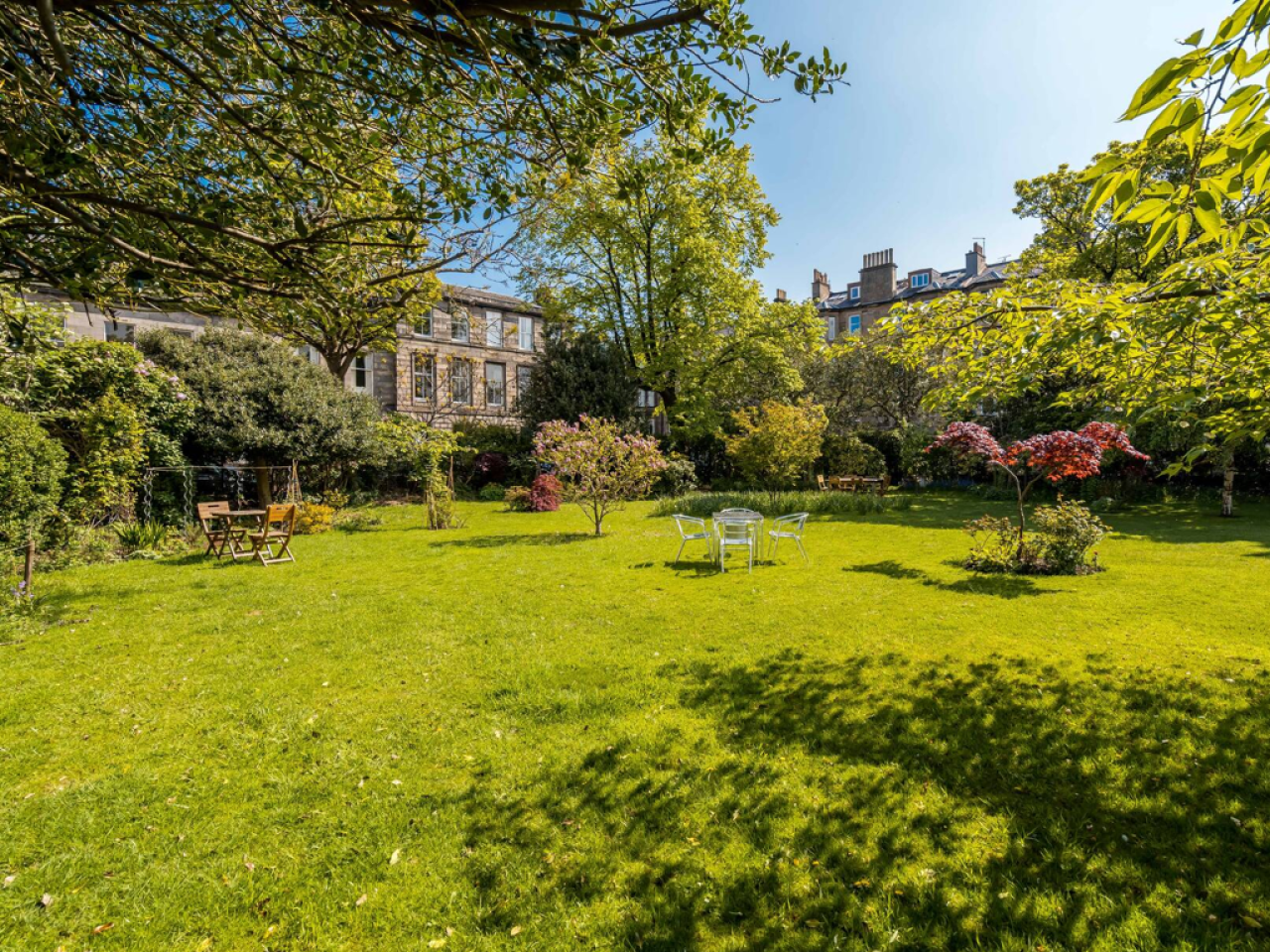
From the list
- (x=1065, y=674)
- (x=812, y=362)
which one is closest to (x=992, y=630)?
(x=1065, y=674)

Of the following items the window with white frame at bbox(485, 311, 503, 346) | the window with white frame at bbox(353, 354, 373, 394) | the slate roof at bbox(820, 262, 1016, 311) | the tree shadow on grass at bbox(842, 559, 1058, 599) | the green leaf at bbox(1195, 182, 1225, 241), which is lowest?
the tree shadow on grass at bbox(842, 559, 1058, 599)

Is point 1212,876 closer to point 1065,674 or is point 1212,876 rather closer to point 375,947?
point 1065,674

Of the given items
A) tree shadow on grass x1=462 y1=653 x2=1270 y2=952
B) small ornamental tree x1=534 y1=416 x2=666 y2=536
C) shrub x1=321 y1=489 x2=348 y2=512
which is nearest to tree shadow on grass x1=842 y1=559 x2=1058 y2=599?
tree shadow on grass x1=462 y1=653 x2=1270 y2=952

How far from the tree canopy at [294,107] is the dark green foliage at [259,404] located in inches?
469

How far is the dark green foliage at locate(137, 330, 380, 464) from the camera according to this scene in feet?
50.0

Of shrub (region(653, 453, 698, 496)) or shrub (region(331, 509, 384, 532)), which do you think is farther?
shrub (region(653, 453, 698, 496))

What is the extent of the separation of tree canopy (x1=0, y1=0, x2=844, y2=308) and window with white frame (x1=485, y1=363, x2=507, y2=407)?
105 feet

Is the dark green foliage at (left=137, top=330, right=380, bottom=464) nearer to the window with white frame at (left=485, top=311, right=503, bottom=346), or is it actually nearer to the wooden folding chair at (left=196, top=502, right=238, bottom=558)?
the wooden folding chair at (left=196, top=502, right=238, bottom=558)

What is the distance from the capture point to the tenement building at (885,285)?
40844 millimetres

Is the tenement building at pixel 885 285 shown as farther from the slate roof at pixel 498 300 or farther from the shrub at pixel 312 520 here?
the shrub at pixel 312 520

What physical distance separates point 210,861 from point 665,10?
17.0ft

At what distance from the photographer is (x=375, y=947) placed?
245cm

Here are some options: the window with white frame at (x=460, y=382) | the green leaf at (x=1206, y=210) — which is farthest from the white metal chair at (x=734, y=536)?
the window with white frame at (x=460, y=382)

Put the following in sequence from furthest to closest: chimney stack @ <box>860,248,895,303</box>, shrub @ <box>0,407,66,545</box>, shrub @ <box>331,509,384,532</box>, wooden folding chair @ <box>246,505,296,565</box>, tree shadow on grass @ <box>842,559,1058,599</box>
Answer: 1. chimney stack @ <box>860,248,895,303</box>
2. shrub @ <box>331,509,384,532</box>
3. wooden folding chair @ <box>246,505,296,565</box>
4. tree shadow on grass @ <box>842,559,1058,599</box>
5. shrub @ <box>0,407,66,545</box>
